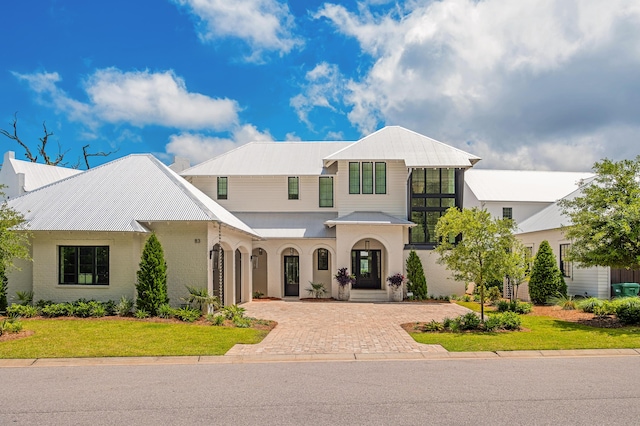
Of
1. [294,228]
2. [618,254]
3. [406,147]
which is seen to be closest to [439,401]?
[618,254]

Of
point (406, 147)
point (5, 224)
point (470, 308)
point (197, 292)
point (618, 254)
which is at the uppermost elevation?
point (406, 147)

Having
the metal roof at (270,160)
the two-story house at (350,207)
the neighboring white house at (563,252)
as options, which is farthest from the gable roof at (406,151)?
the neighboring white house at (563,252)

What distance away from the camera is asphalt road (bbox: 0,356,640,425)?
6.73 metres

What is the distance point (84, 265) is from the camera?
17.4 meters

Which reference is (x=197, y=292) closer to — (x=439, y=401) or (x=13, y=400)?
(x=13, y=400)

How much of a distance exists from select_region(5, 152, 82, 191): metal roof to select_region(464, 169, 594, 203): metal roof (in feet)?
94.9

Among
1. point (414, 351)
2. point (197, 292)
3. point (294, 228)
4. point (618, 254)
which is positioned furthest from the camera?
point (294, 228)

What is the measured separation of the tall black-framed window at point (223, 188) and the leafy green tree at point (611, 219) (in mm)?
18749

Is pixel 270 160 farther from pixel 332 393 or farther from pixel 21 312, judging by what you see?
pixel 332 393

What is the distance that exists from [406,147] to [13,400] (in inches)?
894

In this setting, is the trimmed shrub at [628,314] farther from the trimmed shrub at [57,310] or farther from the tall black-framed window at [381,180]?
the trimmed shrub at [57,310]

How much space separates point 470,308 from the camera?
21.8 metres

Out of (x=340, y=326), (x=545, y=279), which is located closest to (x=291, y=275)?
(x=340, y=326)

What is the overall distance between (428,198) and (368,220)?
392 cm
